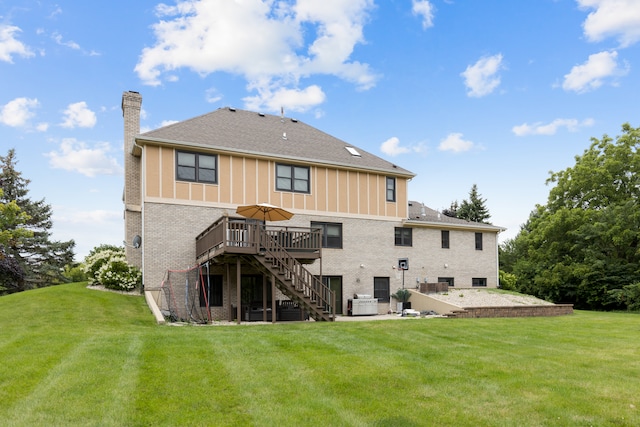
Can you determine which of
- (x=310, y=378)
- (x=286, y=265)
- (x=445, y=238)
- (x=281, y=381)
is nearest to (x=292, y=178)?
(x=286, y=265)

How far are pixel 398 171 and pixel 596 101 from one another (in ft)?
32.0

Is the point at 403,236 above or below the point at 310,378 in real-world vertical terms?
above

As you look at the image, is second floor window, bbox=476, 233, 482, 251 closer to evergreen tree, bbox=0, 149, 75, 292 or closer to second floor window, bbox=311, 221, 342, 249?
second floor window, bbox=311, 221, 342, 249

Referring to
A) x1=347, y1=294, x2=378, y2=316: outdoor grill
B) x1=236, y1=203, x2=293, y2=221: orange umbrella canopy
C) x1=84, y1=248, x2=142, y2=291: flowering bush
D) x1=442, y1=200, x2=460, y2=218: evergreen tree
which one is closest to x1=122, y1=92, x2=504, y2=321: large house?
x1=347, y1=294, x2=378, y2=316: outdoor grill

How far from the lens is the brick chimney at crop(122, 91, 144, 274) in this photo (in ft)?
64.3

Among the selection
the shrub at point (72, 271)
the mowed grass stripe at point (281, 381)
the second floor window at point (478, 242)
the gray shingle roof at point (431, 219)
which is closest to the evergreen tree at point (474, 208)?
the gray shingle roof at point (431, 219)

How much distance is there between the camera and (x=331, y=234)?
2203cm

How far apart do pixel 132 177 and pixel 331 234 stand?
29.8 feet

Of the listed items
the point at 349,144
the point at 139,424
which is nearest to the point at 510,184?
the point at 349,144

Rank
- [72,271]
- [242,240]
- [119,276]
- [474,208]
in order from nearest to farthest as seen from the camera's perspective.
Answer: [242,240]
[119,276]
[72,271]
[474,208]

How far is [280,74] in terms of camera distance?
2181 centimetres

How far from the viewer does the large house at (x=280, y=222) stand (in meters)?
17.1

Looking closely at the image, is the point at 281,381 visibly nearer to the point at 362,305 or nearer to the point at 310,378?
the point at 310,378

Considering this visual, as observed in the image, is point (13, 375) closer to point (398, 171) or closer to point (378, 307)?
point (378, 307)
